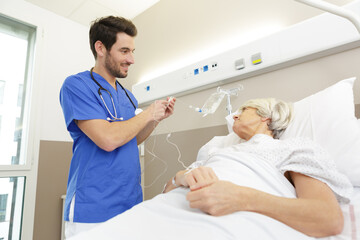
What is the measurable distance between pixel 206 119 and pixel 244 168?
0.95 metres

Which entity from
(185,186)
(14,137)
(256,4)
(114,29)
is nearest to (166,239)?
(185,186)

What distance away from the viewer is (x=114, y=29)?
128cm

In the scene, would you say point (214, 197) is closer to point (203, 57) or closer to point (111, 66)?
→ point (111, 66)

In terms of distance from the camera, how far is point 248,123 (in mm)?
1096

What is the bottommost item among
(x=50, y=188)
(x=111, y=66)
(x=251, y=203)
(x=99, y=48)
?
(x=50, y=188)

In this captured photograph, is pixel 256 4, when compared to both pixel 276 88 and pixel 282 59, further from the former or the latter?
pixel 276 88

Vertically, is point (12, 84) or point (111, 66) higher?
point (12, 84)

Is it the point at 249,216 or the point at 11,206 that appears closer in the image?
the point at 249,216

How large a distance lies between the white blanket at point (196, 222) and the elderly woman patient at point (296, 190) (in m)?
0.02

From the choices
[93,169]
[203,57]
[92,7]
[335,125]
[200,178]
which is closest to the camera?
[200,178]

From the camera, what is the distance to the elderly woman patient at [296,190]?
0.62 metres

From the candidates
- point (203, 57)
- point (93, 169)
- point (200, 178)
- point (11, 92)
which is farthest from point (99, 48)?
point (11, 92)

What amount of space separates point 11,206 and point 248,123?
2.04 meters

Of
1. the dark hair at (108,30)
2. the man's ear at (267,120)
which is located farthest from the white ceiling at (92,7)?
the man's ear at (267,120)
